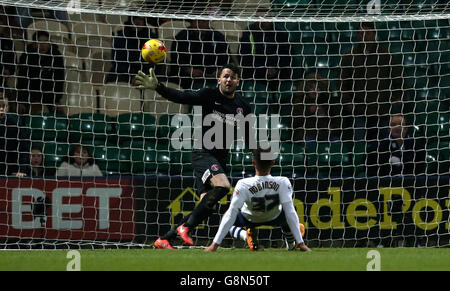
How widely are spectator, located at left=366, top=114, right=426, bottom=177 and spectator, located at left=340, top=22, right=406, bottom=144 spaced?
37 cm

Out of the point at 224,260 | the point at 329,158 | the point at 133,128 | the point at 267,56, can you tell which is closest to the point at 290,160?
the point at 329,158

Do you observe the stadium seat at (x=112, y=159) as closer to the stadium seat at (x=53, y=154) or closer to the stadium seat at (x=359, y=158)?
the stadium seat at (x=53, y=154)

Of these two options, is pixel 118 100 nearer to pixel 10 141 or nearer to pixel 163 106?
pixel 163 106

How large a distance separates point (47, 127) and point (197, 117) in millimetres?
2432

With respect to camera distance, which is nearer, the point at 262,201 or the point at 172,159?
the point at 262,201

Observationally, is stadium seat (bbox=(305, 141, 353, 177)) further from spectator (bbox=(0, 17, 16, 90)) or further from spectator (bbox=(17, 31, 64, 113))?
spectator (bbox=(0, 17, 16, 90))

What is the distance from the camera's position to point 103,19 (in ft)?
42.3

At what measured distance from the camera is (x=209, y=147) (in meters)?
8.98

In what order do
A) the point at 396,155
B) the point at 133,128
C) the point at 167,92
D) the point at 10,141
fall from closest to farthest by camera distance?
the point at 167,92
the point at 10,141
the point at 396,155
the point at 133,128

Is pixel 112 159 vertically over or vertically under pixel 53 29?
under

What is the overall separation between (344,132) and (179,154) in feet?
7.61

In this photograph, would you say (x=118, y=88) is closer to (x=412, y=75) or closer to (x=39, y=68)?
(x=39, y=68)

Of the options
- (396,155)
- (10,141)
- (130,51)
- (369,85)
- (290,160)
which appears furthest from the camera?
(130,51)

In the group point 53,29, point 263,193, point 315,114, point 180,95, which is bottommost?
point 263,193
